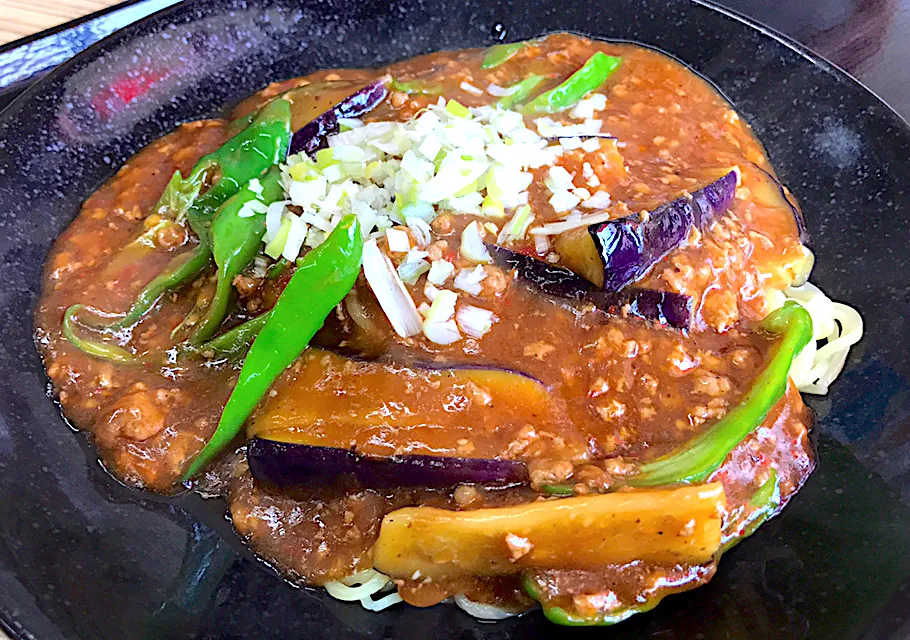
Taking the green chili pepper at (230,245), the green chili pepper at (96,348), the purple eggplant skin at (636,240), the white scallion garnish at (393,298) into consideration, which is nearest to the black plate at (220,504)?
the green chili pepper at (96,348)

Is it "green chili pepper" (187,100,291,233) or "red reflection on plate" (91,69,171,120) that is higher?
"red reflection on plate" (91,69,171,120)

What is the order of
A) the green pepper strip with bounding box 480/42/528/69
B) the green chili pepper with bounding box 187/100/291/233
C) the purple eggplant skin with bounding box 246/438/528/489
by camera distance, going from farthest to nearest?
the green pepper strip with bounding box 480/42/528/69, the green chili pepper with bounding box 187/100/291/233, the purple eggplant skin with bounding box 246/438/528/489

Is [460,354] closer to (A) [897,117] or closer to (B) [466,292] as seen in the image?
(B) [466,292]

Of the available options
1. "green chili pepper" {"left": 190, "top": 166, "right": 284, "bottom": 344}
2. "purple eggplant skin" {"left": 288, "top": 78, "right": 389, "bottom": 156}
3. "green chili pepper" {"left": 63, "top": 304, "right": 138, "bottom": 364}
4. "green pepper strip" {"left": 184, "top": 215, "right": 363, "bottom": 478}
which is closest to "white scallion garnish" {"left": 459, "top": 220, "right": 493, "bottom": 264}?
"green pepper strip" {"left": 184, "top": 215, "right": 363, "bottom": 478}

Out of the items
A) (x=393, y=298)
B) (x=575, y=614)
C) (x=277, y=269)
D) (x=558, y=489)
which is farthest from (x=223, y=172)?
(x=575, y=614)

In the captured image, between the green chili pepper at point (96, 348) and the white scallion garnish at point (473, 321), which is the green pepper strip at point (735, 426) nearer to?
the white scallion garnish at point (473, 321)

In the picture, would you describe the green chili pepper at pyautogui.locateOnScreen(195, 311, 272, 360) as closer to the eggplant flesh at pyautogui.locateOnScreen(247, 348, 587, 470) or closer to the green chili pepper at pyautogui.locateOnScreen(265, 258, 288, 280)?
the green chili pepper at pyautogui.locateOnScreen(265, 258, 288, 280)

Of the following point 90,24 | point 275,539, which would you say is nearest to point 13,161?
point 90,24

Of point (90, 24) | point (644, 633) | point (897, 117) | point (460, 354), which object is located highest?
point (90, 24)
